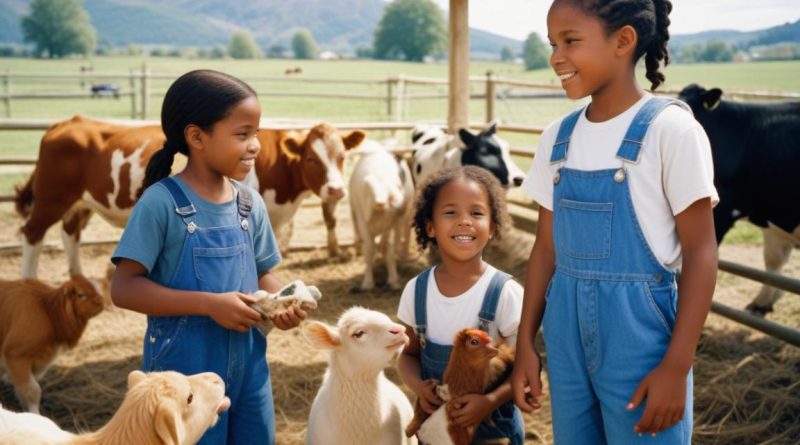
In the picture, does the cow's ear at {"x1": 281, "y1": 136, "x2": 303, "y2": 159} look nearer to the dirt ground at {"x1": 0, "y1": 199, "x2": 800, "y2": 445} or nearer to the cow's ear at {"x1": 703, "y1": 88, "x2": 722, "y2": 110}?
the dirt ground at {"x1": 0, "y1": 199, "x2": 800, "y2": 445}

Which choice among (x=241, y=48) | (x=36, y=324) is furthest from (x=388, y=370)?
(x=241, y=48)

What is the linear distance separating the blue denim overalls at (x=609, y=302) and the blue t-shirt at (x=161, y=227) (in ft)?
3.73

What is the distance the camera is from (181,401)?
82.1 inches

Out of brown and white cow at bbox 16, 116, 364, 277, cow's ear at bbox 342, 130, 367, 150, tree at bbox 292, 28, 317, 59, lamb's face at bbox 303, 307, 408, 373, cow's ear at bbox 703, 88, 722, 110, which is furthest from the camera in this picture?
tree at bbox 292, 28, 317, 59

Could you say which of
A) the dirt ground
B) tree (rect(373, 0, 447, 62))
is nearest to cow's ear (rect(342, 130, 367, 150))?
the dirt ground

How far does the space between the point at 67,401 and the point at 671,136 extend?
422 cm

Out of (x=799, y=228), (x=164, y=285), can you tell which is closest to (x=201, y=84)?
(x=164, y=285)

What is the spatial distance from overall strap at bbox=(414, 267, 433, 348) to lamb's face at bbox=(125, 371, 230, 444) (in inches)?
34.0

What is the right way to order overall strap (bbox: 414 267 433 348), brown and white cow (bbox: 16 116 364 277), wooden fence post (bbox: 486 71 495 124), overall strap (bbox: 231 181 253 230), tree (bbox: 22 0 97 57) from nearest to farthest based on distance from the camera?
overall strap (bbox: 231 181 253 230) → overall strap (bbox: 414 267 433 348) → brown and white cow (bbox: 16 116 364 277) → wooden fence post (bbox: 486 71 495 124) → tree (bbox: 22 0 97 57)

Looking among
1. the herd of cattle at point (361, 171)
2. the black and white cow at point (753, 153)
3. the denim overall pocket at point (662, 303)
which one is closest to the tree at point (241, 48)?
the herd of cattle at point (361, 171)

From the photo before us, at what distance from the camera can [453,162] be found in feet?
23.7

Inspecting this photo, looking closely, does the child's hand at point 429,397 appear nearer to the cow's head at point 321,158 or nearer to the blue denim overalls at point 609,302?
the blue denim overalls at point 609,302

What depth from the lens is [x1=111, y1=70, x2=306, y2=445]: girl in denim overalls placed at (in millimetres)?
2299

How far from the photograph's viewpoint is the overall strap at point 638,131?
1896 millimetres
